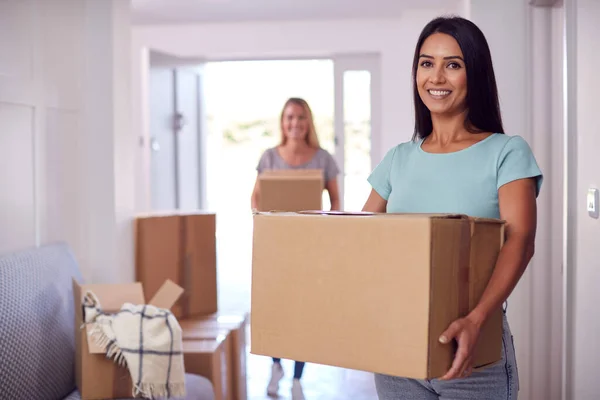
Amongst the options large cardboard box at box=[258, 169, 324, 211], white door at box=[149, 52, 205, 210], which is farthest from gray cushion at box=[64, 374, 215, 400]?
white door at box=[149, 52, 205, 210]

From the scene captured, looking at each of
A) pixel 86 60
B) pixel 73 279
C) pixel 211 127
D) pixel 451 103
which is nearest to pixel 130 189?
pixel 86 60

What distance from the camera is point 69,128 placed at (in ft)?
9.28

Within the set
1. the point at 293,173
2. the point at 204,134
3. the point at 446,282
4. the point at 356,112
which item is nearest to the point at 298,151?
the point at 293,173

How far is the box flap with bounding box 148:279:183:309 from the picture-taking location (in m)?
2.50

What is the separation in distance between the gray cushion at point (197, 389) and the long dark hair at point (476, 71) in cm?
145

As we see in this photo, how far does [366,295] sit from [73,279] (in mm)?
1566

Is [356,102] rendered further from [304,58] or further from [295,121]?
[295,121]

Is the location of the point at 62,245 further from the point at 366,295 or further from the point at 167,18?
the point at 167,18

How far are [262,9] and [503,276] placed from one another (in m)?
5.15

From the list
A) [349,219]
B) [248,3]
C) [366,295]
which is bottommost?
[366,295]

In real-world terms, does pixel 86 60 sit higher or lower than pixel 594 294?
higher

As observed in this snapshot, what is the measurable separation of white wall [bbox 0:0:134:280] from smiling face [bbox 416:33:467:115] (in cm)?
158

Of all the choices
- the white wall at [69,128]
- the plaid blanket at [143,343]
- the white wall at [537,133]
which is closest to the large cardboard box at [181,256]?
the white wall at [69,128]

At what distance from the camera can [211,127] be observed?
537 inches
